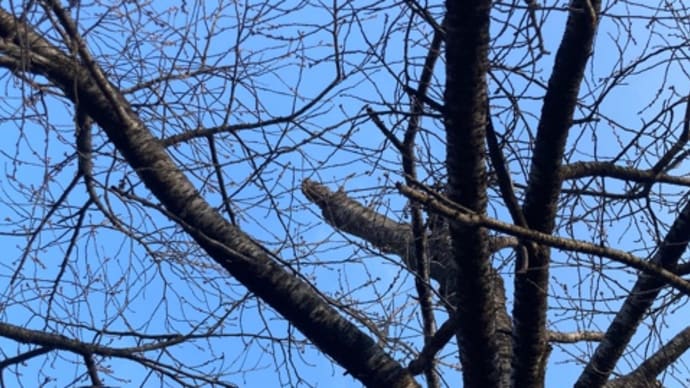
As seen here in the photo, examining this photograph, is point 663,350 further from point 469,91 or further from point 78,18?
point 78,18

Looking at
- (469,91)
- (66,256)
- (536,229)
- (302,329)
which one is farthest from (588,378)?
(66,256)

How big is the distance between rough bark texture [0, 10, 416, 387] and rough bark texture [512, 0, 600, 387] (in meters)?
0.56

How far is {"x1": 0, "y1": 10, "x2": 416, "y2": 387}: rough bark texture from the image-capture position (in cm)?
394

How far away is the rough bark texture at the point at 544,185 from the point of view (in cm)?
313

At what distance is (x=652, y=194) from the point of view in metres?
4.20

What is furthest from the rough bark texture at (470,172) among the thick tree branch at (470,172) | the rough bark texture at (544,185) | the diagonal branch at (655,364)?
the diagonal branch at (655,364)

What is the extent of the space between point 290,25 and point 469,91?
141 centimetres

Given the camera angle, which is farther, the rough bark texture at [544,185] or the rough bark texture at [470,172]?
the rough bark texture at [544,185]

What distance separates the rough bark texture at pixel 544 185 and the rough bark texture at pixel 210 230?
22.2 inches

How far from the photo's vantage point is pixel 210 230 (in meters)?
4.09

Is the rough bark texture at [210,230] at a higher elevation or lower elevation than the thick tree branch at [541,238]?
higher

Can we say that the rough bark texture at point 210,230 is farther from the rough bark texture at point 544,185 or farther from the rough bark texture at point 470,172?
the rough bark texture at point 544,185

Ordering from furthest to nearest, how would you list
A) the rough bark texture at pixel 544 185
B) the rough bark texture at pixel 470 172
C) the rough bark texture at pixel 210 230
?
1. the rough bark texture at pixel 210 230
2. the rough bark texture at pixel 544 185
3. the rough bark texture at pixel 470 172

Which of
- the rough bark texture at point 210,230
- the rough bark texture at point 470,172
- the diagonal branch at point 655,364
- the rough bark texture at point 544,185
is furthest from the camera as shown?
the diagonal branch at point 655,364
